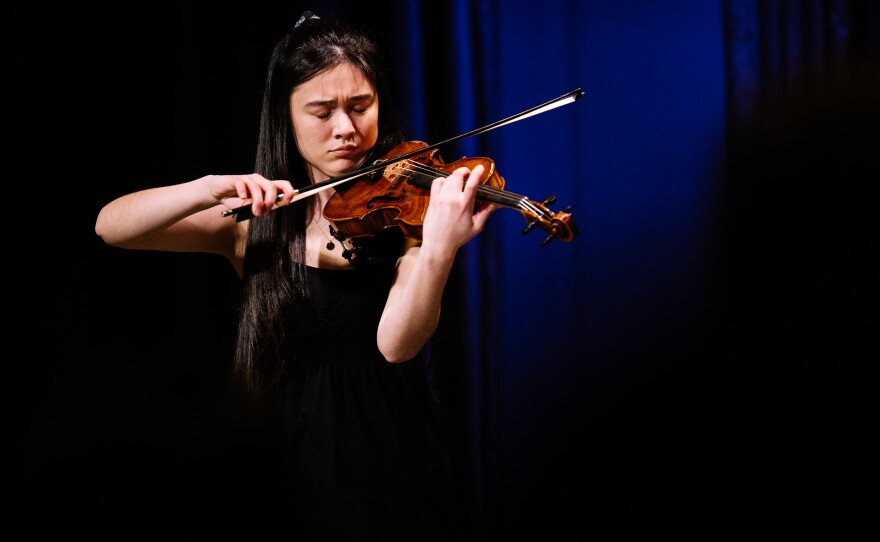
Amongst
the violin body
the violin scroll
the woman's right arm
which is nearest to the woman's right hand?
the woman's right arm

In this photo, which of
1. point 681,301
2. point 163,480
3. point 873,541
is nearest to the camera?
point 163,480

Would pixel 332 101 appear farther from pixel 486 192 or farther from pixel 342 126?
pixel 486 192

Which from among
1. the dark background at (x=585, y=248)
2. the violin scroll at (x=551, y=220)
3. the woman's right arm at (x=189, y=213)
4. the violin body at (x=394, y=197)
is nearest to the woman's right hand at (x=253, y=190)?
the woman's right arm at (x=189, y=213)

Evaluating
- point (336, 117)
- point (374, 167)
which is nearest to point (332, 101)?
point (336, 117)

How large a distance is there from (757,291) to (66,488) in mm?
1420

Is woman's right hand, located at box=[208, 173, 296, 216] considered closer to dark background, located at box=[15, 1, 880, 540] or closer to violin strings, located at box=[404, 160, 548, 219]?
violin strings, located at box=[404, 160, 548, 219]

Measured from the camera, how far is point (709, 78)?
1750mm

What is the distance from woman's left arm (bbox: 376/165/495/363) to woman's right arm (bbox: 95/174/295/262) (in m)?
0.20

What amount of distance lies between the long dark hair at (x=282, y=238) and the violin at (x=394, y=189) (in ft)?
0.31

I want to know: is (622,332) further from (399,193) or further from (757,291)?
(399,193)

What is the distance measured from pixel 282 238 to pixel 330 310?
0.14 meters

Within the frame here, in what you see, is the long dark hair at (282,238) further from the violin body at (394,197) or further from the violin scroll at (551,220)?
the violin scroll at (551,220)

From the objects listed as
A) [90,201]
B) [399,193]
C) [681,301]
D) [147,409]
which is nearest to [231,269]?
[90,201]

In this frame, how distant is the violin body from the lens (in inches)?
45.6
